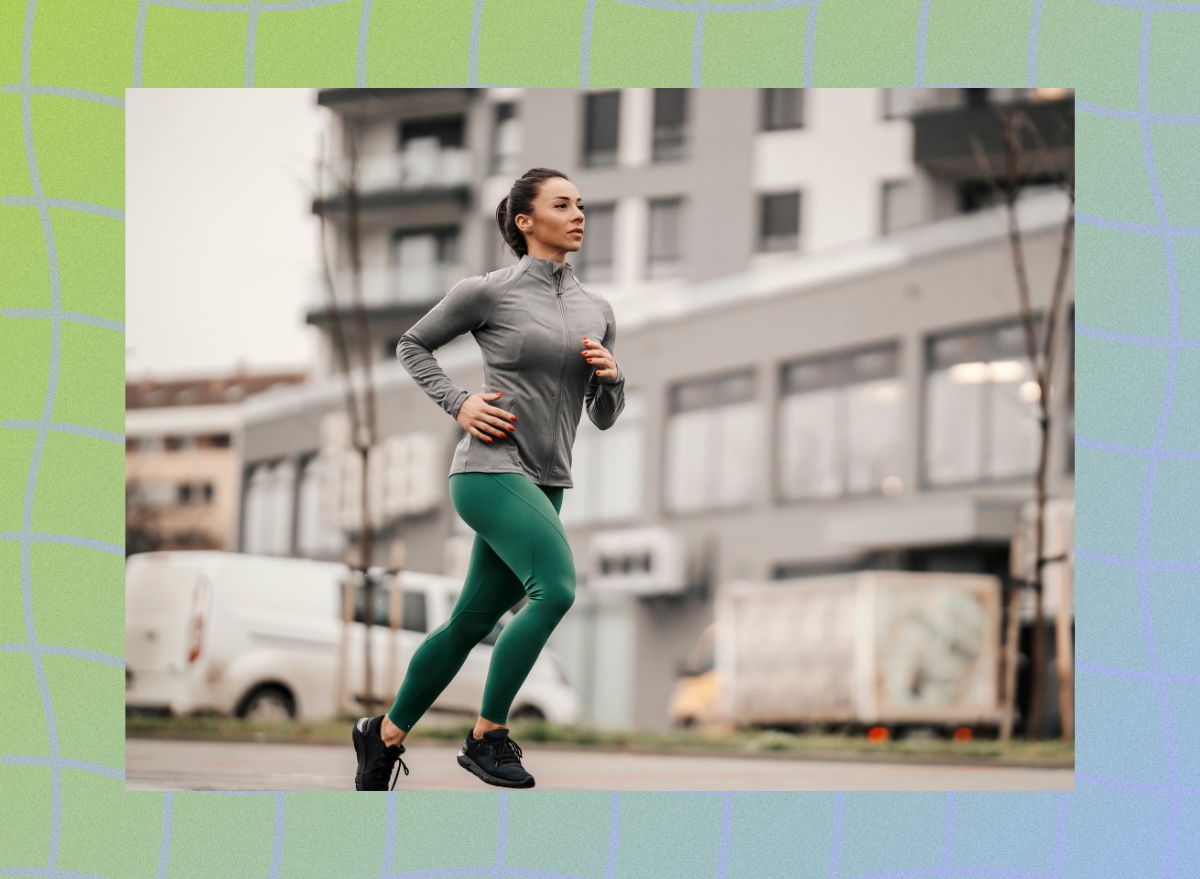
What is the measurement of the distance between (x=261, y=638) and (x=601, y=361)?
19.9ft

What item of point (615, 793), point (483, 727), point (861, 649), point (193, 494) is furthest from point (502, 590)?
point (861, 649)

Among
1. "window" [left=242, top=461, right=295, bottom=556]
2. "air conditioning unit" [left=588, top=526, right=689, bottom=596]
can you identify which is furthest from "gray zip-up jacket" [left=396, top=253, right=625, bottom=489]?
"air conditioning unit" [left=588, top=526, right=689, bottom=596]

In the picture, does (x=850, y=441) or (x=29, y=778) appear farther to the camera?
(x=850, y=441)

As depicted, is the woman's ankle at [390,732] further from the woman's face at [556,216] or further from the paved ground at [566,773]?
the woman's face at [556,216]

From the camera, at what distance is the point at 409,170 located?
9.98 metres

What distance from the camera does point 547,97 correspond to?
10.2 meters

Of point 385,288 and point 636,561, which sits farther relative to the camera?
point 636,561

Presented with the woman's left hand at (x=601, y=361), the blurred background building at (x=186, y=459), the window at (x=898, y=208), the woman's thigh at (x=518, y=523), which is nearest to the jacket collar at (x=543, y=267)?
the woman's left hand at (x=601, y=361)

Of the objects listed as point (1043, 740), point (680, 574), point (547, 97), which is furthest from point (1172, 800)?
point (680, 574)

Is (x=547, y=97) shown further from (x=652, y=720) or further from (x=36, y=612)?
(x=36, y=612)

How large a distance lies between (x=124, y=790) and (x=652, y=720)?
24.9 feet

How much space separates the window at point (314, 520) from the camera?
10.7 metres

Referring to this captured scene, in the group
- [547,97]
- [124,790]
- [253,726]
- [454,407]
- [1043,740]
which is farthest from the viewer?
[547,97]

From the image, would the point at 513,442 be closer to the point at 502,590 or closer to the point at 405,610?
the point at 502,590
